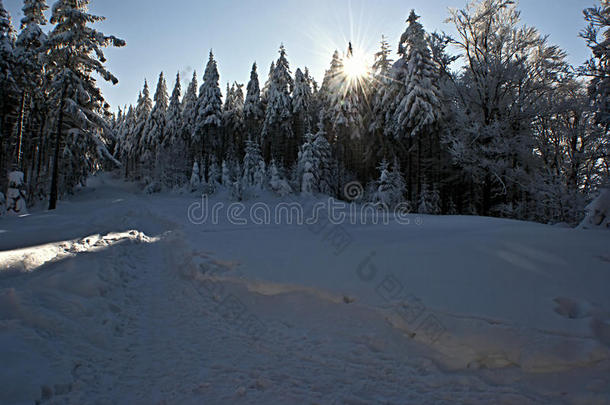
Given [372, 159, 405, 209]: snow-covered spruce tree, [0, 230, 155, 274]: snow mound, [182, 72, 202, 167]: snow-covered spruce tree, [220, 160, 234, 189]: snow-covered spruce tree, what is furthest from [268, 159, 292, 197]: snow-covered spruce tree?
[0, 230, 155, 274]: snow mound

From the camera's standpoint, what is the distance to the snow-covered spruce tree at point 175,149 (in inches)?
1527

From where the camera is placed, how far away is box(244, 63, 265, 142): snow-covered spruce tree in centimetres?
4059

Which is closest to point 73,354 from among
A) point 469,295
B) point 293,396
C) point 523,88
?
point 293,396

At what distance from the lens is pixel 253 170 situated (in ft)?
107

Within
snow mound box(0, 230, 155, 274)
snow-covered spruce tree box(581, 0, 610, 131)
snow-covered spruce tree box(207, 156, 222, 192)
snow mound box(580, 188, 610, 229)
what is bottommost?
snow mound box(0, 230, 155, 274)

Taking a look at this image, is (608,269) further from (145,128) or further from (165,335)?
(145,128)

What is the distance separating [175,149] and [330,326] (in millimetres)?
41121

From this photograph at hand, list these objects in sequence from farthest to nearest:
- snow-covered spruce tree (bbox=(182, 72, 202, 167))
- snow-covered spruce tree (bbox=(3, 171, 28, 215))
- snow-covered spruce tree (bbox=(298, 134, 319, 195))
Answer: snow-covered spruce tree (bbox=(182, 72, 202, 167)) < snow-covered spruce tree (bbox=(298, 134, 319, 195)) < snow-covered spruce tree (bbox=(3, 171, 28, 215))

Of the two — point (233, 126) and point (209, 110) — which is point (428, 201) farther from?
point (233, 126)

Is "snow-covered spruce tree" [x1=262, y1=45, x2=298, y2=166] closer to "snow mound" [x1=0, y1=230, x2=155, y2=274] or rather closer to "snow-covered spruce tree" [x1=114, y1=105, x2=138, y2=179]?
"snow mound" [x1=0, y1=230, x2=155, y2=274]

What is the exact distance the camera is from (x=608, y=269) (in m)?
3.97

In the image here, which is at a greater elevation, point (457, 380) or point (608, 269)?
point (608, 269)

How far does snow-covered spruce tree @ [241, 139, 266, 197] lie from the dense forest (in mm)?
180

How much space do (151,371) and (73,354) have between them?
36.0 inches
